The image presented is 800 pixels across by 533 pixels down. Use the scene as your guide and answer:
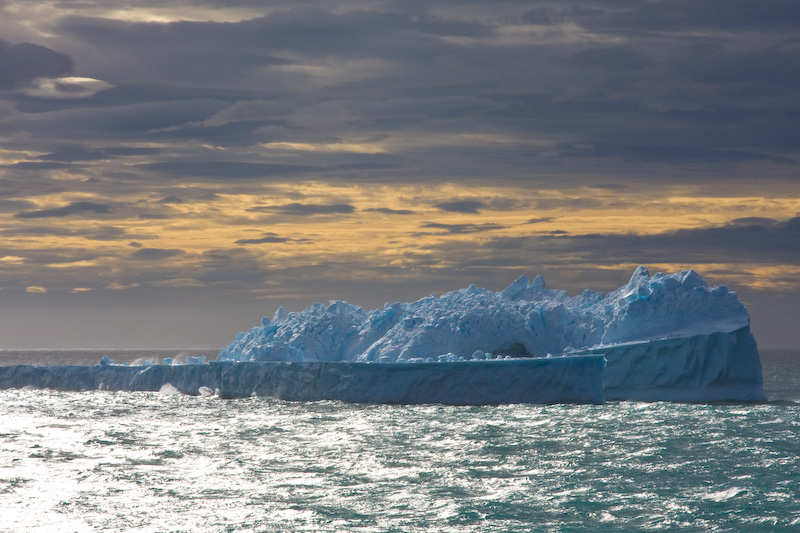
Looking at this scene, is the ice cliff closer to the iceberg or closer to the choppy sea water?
the iceberg

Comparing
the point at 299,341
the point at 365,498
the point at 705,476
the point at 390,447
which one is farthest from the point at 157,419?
the point at 705,476

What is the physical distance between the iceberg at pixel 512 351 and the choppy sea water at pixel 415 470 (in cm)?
75

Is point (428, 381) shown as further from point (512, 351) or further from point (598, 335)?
point (598, 335)

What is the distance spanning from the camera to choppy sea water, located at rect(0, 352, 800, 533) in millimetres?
9828

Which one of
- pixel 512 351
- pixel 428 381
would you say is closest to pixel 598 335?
pixel 512 351

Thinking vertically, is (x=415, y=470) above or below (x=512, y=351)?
below

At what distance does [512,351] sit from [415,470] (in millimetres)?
12641

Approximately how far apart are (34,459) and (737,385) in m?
17.0

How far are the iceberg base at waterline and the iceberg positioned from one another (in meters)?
0.03

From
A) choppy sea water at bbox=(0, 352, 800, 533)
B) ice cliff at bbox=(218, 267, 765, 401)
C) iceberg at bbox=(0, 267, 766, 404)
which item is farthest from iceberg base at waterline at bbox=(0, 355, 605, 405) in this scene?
ice cliff at bbox=(218, 267, 765, 401)

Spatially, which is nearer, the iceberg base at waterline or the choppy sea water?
the choppy sea water

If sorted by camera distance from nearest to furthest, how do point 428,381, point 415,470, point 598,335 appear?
point 415,470
point 428,381
point 598,335

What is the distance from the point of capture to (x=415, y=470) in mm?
12852

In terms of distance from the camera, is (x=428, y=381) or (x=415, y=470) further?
(x=428, y=381)
